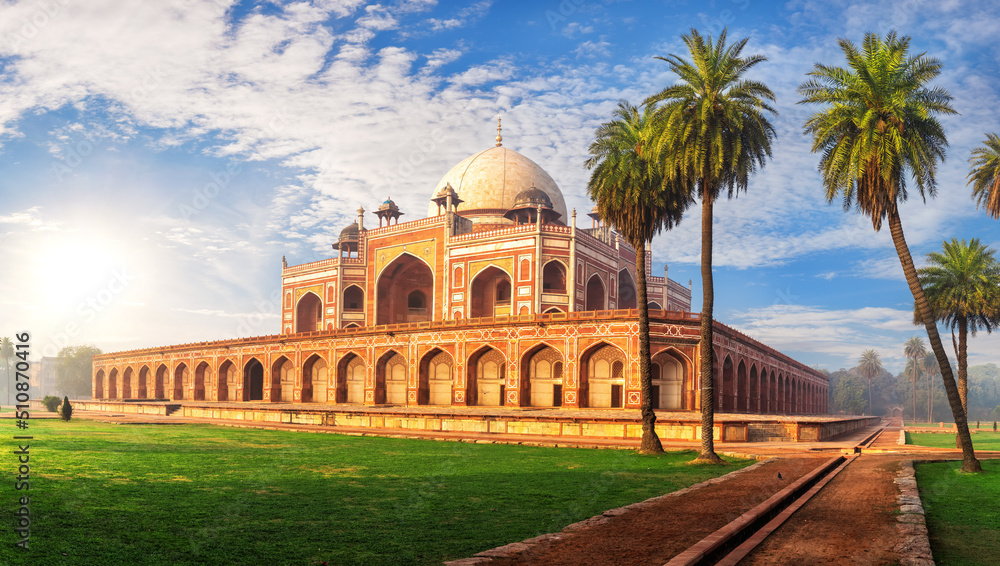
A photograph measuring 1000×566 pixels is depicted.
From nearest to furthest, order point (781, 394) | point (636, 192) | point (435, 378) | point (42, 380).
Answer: point (636, 192) → point (435, 378) → point (781, 394) → point (42, 380)

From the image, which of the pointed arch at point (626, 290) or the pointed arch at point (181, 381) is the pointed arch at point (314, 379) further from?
the pointed arch at point (626, 290)

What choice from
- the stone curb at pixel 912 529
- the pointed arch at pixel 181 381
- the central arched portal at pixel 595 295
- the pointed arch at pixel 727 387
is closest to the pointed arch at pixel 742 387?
the pointed arch at pixel 727 387

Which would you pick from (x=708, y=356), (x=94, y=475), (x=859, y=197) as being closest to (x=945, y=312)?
(x=859, y=197)

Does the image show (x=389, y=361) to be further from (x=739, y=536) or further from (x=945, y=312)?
(x=739, y=536)

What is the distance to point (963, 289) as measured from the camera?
1314 inches

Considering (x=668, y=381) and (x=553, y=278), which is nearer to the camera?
(x=668, y=381)

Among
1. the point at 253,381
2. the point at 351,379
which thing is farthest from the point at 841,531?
the point at 253,381

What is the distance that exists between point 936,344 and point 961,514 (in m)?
9.45

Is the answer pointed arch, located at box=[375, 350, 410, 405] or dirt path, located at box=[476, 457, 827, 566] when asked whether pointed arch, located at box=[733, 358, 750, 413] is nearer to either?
pointed arch, located at box=[375, 350, 410, 405]

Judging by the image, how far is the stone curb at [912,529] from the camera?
7570 millimetres

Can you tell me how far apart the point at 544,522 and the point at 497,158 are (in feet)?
174

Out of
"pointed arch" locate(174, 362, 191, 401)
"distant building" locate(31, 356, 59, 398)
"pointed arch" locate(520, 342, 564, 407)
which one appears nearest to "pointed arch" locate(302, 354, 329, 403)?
"pointed arch" locate(520, 342, 564, 407)

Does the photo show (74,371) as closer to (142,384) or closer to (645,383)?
(142,384)

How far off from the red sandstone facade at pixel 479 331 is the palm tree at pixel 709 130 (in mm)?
16434
